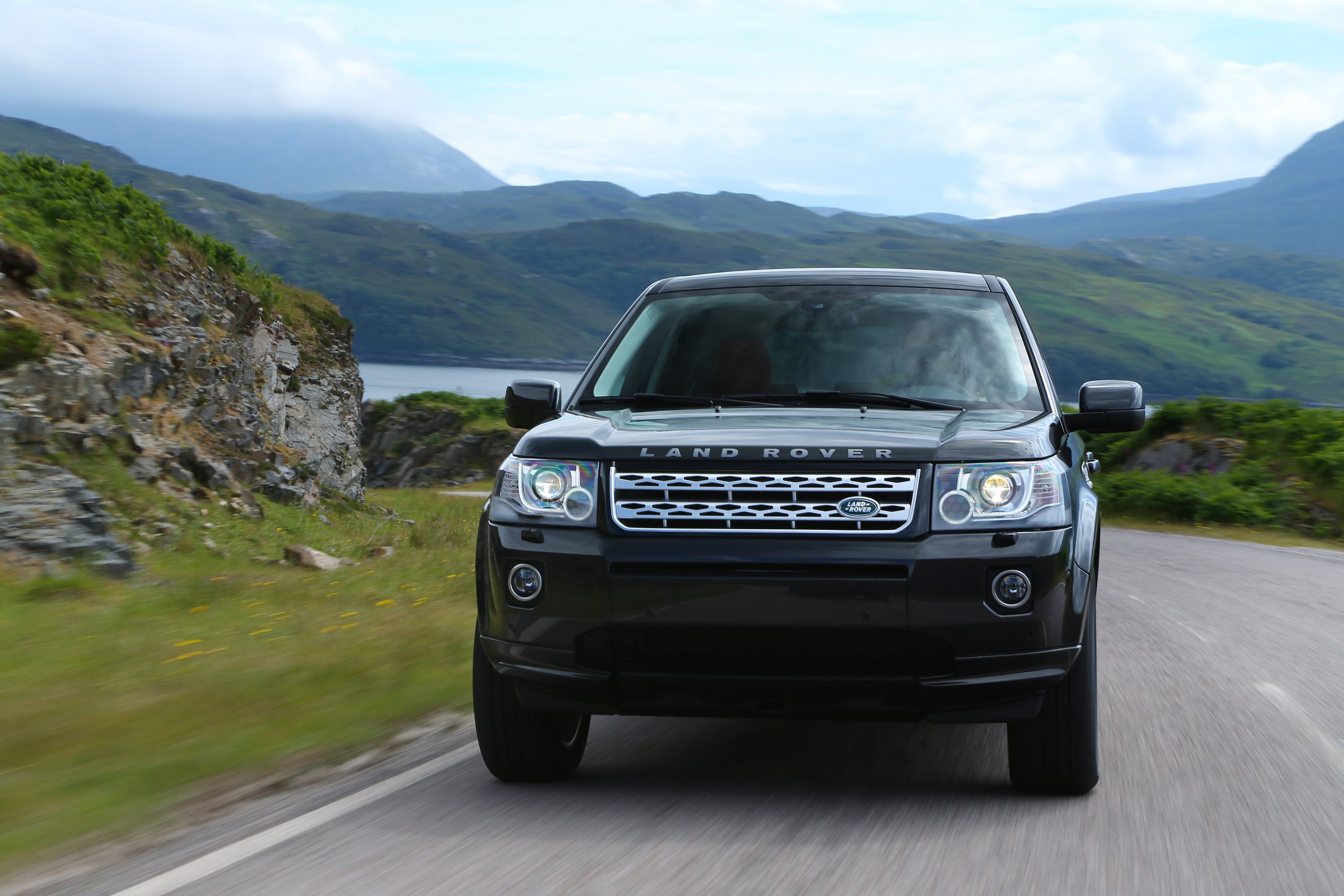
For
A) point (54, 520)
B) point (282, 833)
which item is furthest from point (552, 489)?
point (54, 520)

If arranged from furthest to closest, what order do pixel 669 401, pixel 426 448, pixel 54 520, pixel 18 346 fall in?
pixel 426 448
pixel 18 346
pixel 54 520
pixel 669 401

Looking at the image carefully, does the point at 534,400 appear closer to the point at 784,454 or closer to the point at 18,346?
the point at 784,454

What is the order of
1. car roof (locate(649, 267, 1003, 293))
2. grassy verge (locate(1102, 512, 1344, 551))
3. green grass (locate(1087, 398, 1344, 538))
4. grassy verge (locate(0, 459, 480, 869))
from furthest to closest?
green grass (locate(1087, 398, 1344, 538)), grassy verge (locate(1102, 512, 1344, 551)), car roof (locate(649, 267, 1003, 293)), grassy verge (locate(0, 459, 480, 869))

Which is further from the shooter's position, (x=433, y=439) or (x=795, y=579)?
(x=433, y=439)

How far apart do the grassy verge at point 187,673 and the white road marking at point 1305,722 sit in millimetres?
3913

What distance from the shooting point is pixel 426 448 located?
7144cm

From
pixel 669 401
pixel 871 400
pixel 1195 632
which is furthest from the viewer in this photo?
pixel 1195 632

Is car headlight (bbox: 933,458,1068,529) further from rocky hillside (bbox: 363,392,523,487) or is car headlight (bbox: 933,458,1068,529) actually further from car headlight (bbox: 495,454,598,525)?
rocky hillside (bbox: 363,392,523,487)

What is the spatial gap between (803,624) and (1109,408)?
200 cm

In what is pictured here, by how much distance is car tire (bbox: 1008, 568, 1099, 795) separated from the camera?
14.2ft

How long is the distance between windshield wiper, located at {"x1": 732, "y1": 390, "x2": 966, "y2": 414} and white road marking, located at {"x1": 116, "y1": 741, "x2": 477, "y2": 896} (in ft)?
6.52

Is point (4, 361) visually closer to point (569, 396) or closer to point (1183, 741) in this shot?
point (569, 396)

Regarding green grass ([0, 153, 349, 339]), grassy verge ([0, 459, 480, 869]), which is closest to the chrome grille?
grassy verge ([0, 459, 480, 869])

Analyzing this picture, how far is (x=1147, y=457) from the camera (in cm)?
3119
